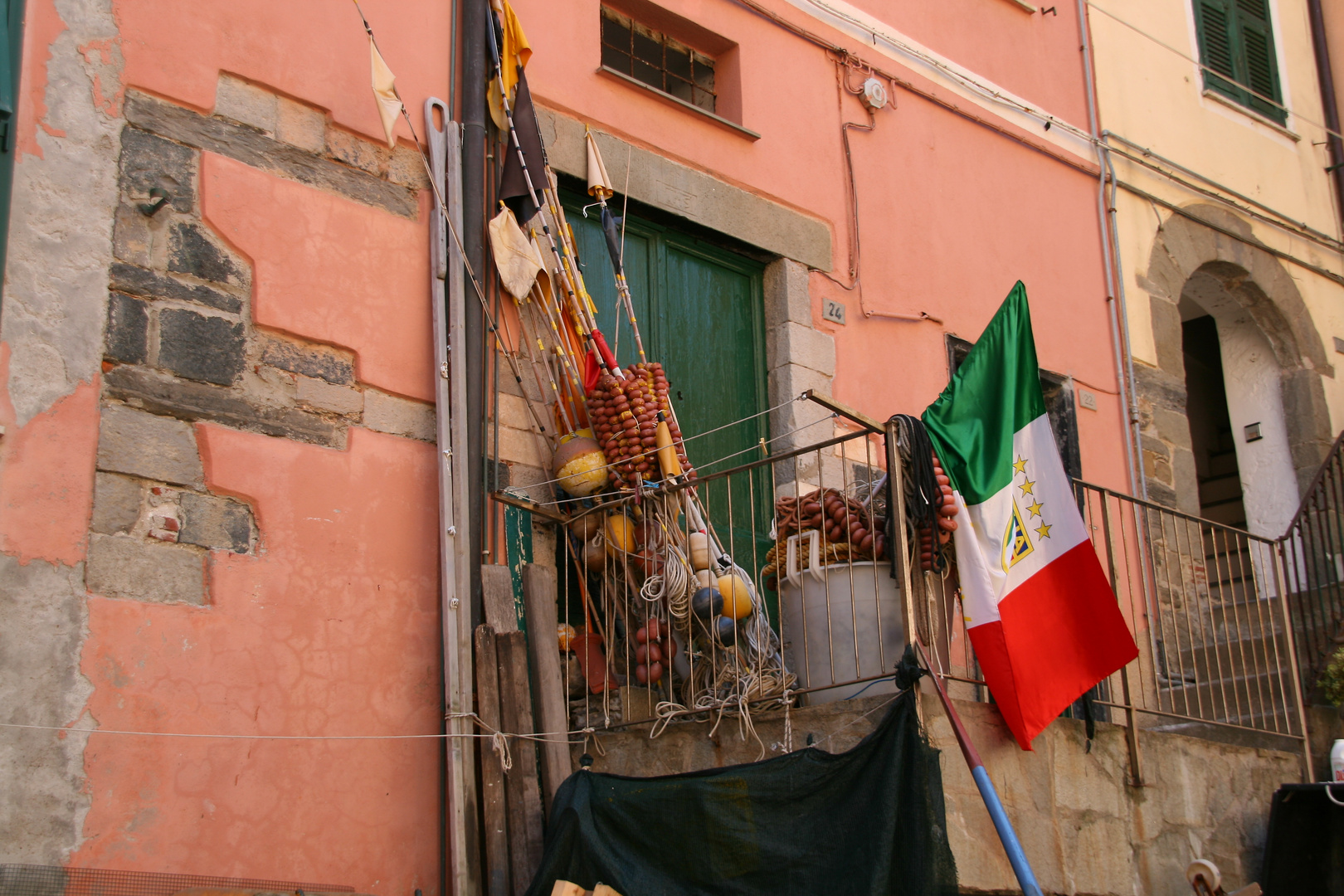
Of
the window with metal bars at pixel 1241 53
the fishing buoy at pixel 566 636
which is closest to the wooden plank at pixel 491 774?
the fishing buoy at pixel 566 636

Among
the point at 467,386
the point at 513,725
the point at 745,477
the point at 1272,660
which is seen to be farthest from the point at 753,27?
the point at 1272,660

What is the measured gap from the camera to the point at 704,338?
20.9 feet

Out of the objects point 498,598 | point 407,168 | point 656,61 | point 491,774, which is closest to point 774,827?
point 491,774

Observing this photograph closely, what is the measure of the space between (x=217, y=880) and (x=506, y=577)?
142 centimetres

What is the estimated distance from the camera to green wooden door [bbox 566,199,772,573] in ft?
19.7

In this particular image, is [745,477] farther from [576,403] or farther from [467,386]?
[467,386]

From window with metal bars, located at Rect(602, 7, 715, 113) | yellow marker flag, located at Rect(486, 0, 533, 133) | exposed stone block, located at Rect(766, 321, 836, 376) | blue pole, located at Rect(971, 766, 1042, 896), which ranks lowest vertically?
blue pole, located at Rect(971, 766, 1042, 896)

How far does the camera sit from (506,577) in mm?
5008

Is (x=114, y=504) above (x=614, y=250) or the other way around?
the other way around

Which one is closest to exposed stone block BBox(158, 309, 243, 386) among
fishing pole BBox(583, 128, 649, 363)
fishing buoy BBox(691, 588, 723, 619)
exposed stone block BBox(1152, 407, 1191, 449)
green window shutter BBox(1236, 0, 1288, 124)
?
fishing pole BBox(583, 128, 649, 363)

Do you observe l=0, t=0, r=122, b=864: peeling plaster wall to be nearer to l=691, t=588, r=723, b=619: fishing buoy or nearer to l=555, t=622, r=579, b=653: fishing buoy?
l=555, t=622, r=579, b=653: fishing buoy

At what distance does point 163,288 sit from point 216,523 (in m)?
0.81

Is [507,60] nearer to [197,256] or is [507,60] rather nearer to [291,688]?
[197,256]

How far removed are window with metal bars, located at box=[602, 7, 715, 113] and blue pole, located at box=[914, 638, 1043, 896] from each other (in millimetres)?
3369
